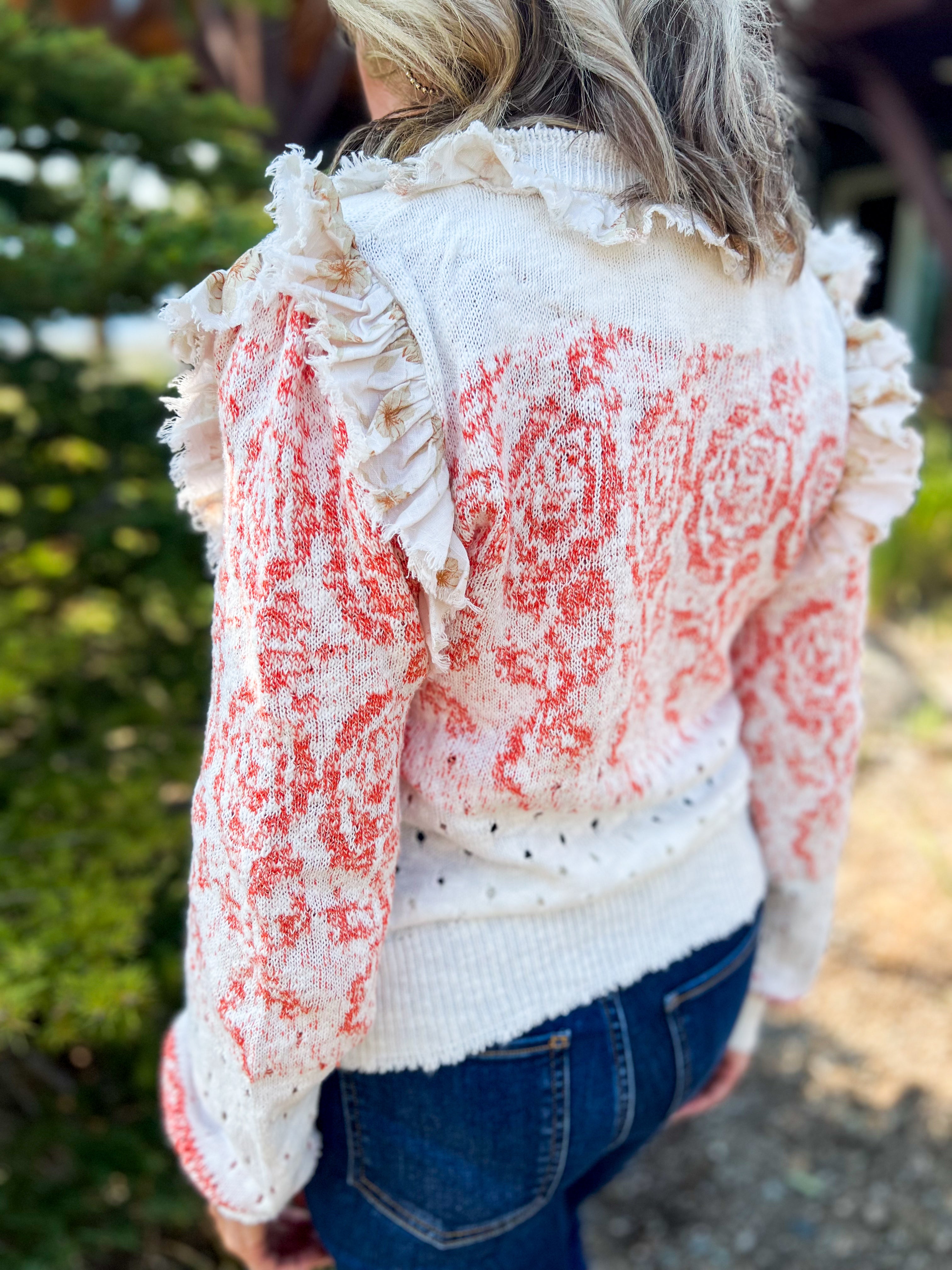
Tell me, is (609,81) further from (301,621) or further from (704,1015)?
(704,1015)

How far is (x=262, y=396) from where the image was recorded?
74 centimetres

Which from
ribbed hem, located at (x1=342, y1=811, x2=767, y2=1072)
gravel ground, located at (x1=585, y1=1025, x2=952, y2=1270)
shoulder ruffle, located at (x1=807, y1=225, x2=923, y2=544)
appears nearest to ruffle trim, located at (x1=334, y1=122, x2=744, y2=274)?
shoulder ruffle, located at (x1=807, y1=225, x2=923, y2=544)

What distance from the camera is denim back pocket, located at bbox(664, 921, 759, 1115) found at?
1.06 m

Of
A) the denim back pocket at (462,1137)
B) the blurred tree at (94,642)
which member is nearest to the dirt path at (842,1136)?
the blurred tree at (94,642)

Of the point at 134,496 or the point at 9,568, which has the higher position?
the point at 134,496

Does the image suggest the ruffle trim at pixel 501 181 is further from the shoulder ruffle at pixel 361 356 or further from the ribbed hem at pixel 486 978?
the ribbed hem at pixel 486 978

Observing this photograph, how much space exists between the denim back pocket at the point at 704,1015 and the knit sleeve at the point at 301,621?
14.4 inches

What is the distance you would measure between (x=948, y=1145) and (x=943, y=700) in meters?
2.47

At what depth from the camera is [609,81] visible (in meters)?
0.79

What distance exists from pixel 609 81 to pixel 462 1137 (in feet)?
3.02

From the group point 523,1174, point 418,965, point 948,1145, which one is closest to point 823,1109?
point 948,1145

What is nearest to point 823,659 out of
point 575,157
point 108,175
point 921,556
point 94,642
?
point 575,157

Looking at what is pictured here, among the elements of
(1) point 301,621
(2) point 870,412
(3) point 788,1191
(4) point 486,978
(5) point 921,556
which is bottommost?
(3) point 788,1191

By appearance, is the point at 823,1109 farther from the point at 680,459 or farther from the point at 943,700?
the point at 943,700
